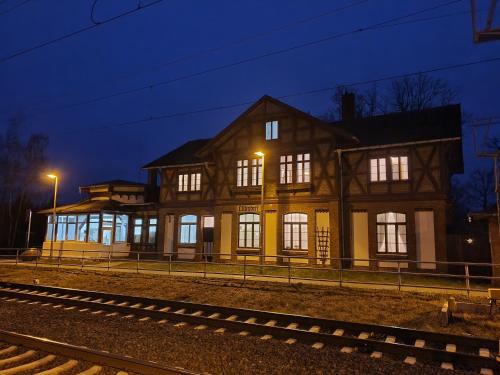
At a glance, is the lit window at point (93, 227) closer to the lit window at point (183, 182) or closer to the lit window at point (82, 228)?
the lit window at point (82, 228)

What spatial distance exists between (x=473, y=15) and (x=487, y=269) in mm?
Answer: 14117

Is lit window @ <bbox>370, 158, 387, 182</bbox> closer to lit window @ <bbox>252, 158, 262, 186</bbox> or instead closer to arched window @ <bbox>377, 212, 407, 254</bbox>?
arched window @ <bbox>377, 212, 407, 254</bbox>

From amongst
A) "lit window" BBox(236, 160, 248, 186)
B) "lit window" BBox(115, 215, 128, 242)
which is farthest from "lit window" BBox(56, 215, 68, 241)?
"lit window" BBox(236, 160, 248, 186)

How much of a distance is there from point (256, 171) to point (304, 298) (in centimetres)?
1189

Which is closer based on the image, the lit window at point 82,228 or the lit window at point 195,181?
the lit window at point 195,181

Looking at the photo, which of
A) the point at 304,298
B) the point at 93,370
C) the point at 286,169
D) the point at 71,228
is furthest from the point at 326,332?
the point at 71,228

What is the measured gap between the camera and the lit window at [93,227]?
2842 cm

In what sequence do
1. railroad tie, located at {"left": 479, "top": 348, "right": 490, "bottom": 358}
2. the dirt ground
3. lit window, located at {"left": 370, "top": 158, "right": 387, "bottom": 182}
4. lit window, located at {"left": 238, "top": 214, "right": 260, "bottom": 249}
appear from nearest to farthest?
1. railroad tie, located at {"left": 479, "top": 348, "right": 490, "bottom": 358}
2. the dirt ground
3. lit window, located at {"left": 370, "top": 158, "right": 387, "bottom": 182}
4. lit window, located at {"left": 238, "top": 214, "right": 260, "bottom": 249}

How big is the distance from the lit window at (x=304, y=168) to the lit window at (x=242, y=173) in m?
3.35

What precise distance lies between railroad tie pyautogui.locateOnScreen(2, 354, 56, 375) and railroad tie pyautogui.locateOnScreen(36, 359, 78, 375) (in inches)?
14.7

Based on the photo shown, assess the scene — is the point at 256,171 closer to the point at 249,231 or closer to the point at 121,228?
the point at 249,231

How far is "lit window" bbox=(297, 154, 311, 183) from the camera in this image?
21.6 meters

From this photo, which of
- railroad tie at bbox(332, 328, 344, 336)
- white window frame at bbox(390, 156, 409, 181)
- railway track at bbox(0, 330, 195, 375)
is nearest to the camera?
railway track at bbox(0, 330, 195, 375)

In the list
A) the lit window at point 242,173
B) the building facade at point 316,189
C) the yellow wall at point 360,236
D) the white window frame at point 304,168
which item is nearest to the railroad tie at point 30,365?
the building facade at point 316,189
